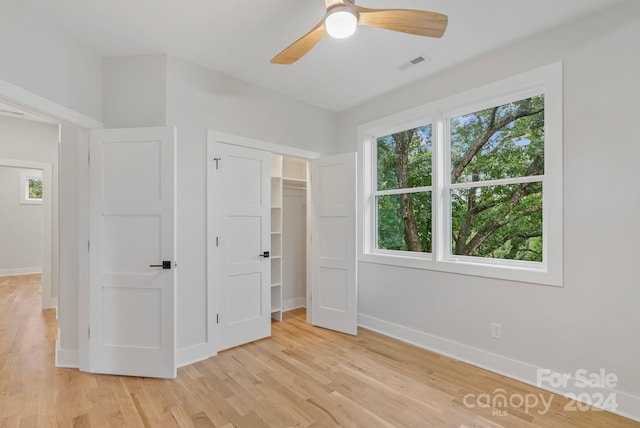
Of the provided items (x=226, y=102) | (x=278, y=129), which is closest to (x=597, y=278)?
(x=278, y=129)

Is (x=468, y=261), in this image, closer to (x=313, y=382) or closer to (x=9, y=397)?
(x=313, y=382)

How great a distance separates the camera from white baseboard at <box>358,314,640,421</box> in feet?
6.58

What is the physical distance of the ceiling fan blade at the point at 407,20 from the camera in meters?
1.66

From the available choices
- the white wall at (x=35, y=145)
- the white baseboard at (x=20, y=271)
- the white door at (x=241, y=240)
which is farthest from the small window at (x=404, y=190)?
the white baseboard at (x=20, y=271)

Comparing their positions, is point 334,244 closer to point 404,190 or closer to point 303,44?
point 404,190

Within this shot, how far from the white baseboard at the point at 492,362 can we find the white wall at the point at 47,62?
3.70 metres

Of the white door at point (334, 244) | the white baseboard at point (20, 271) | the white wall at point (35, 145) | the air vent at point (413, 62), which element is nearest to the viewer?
the air vent at point (413, 62)

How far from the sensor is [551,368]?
7.59 ft

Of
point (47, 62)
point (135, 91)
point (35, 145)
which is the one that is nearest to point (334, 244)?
point (135, 91)

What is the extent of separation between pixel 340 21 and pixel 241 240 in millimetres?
2295

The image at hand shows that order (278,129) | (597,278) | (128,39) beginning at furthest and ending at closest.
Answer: (278,129)
(128,39)
(597,278)

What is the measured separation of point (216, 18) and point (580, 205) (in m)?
3.09

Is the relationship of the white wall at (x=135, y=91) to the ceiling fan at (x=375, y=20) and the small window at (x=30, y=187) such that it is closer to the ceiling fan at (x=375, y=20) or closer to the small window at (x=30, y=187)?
the ceiling fan at (x=375, y=20)

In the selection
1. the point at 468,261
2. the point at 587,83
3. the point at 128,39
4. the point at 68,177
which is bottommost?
the point at 468,261
